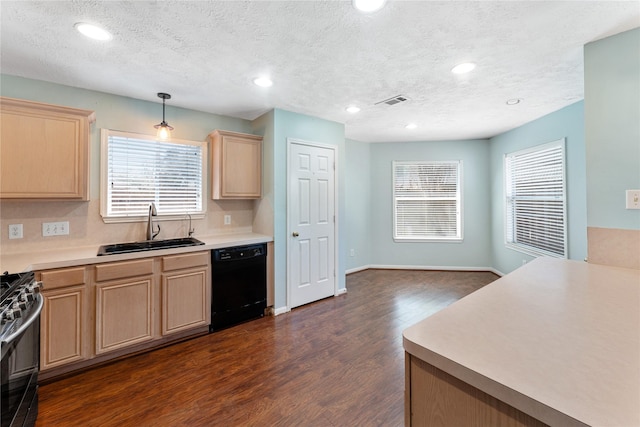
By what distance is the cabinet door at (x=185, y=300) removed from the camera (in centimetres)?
255

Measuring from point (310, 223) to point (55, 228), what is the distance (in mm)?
2562

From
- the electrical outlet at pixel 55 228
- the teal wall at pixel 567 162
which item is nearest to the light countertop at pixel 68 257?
the electrical outlet at pixel 55 228

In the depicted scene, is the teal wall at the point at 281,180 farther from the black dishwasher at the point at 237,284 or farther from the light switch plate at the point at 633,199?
the light switch plate at the point at 633,199

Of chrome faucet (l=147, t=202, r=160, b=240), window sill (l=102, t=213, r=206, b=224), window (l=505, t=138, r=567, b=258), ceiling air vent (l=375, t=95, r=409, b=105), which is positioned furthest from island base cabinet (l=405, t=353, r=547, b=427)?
window (l=505, t=138, r=567, b=258)

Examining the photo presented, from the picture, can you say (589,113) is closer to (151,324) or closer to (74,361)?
(151,324)

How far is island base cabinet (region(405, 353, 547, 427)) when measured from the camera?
0.63m

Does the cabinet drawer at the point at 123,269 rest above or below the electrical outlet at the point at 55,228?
below

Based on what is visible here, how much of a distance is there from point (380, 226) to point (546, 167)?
2675 mm

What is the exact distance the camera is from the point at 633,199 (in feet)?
5.45

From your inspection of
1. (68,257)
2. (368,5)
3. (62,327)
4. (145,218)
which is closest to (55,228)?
(68,257)

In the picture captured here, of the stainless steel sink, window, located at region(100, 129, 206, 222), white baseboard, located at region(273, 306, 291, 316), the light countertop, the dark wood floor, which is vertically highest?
window, located at region(100, 129, 206, 222)

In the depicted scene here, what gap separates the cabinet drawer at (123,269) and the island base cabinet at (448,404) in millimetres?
2432

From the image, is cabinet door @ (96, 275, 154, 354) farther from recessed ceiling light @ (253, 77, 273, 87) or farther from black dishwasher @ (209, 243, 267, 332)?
recessed ceiling light @ (253, 77, 273, 87)

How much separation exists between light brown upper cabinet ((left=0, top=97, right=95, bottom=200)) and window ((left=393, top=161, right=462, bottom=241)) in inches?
181
